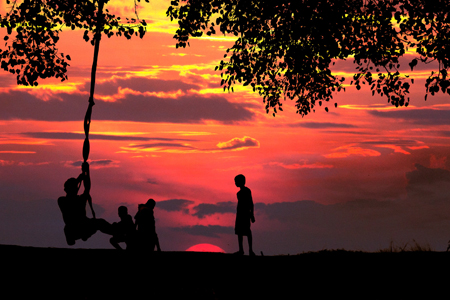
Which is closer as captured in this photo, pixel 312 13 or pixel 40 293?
pixel 40 293

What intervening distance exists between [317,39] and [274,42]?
1.87 metres

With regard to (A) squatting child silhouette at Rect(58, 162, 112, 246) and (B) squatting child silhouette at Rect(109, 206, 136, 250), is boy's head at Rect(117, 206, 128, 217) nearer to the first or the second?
(B) squatting child silhouette at Rect(109, 206, 136, 250)

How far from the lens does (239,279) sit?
995 cm

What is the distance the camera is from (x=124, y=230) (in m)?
11.8

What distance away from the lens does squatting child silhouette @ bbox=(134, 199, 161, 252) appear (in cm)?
1134

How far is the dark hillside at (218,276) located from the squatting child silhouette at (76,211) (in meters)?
0.72

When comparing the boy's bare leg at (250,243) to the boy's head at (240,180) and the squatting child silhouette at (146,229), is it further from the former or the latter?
the squatting child silhouette at (146,229)

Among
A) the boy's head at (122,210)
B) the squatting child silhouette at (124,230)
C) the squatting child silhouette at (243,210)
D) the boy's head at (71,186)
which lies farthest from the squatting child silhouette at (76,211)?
the squatting child silhouette at (243,210)

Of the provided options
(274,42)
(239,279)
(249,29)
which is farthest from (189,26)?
(239,279)

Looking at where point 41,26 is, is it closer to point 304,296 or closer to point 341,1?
point 341,1

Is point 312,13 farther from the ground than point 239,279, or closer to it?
farther from the ground

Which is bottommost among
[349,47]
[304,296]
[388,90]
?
[304,296]

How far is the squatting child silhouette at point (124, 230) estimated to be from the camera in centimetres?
1162

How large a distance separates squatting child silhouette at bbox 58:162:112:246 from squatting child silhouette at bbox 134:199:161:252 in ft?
3.14
